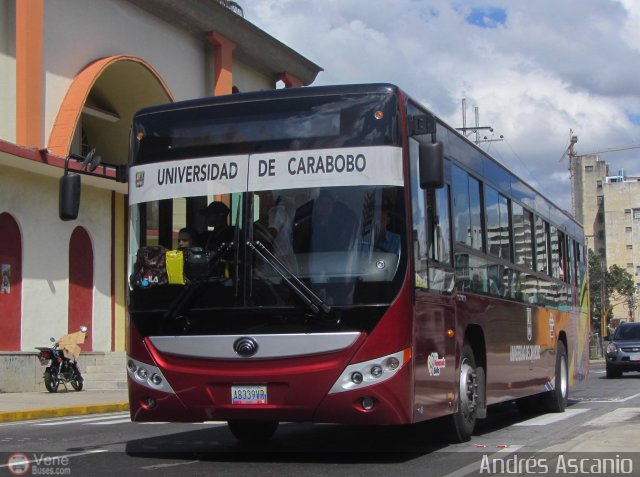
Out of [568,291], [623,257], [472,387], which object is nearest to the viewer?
[472,387]

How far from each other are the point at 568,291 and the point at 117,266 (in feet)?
49.3

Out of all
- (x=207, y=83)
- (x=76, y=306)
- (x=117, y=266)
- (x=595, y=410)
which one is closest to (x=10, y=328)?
(x=76, y=306)

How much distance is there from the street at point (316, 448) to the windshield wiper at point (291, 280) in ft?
4.77

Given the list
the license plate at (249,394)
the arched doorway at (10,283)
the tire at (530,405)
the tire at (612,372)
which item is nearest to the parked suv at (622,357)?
the tire at (612,372)

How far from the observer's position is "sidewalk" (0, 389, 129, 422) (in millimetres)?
16078

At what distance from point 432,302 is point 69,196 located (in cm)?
360

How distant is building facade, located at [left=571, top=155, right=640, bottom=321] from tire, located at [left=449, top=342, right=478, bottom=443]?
4874 inches

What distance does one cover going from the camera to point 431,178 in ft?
27.1

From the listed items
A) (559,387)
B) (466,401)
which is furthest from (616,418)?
(466,401)

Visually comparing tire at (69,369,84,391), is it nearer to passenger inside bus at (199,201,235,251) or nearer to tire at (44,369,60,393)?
tire at (44,369,60,393)

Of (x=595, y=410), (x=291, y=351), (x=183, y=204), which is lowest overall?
(x=595, y=410)

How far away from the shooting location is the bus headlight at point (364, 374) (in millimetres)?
8016

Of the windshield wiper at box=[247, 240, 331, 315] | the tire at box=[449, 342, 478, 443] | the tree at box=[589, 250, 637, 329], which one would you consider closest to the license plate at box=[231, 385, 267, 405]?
the windshield wiper at box=[247, 240, 331, 315]

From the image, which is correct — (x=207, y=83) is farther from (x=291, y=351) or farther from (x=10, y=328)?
Result: (x=291, y=351)
